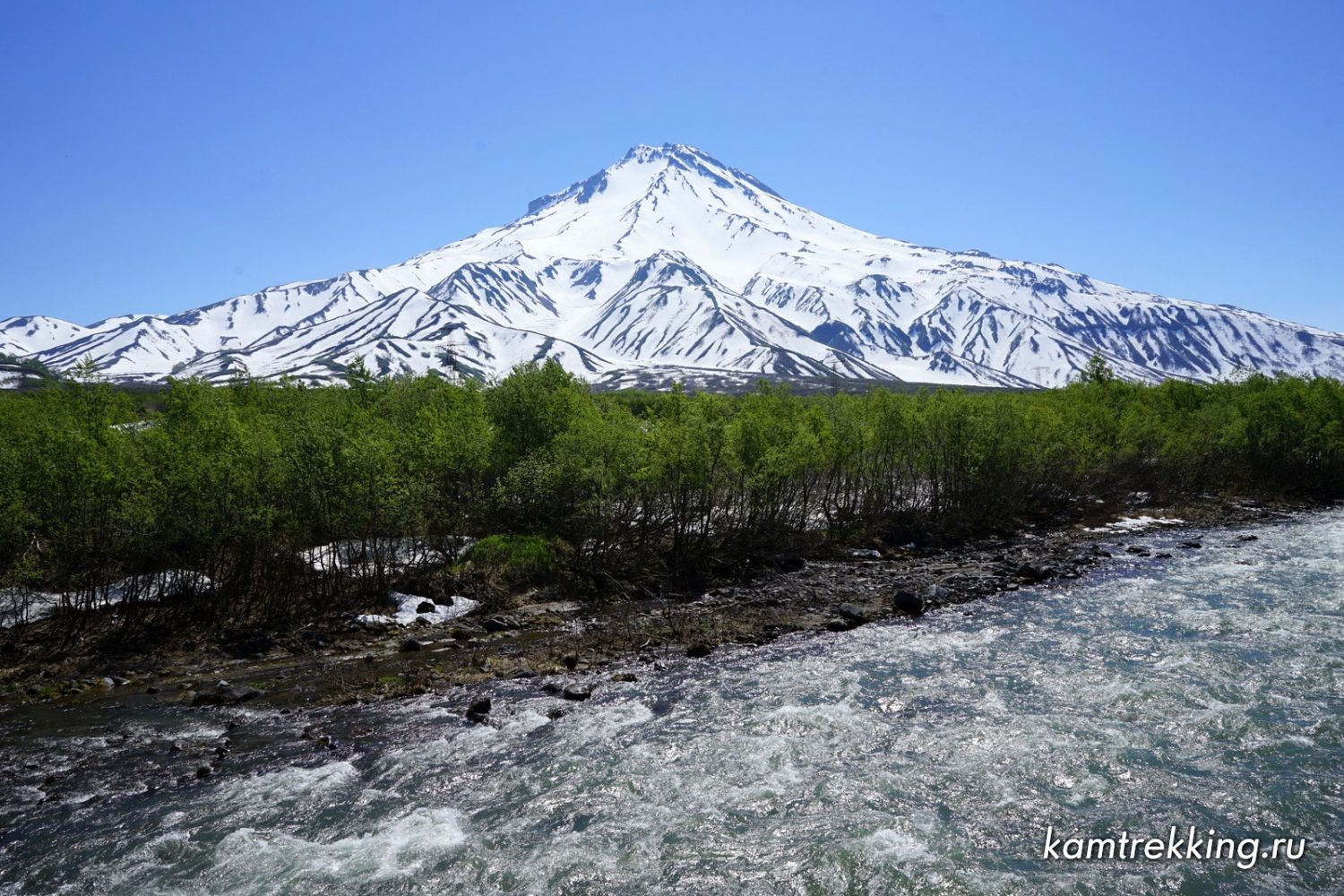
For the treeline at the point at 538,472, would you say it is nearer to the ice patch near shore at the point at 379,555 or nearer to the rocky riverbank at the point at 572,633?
the ice patch near shore at the point at 379,555

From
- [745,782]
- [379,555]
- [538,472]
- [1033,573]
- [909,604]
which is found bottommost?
[745,782]

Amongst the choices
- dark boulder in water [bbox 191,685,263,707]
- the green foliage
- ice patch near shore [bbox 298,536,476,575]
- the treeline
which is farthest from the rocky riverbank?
the treeline

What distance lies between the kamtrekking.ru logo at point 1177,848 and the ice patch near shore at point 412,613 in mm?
19468

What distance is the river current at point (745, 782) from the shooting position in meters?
12.0

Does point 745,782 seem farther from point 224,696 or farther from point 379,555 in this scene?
point 379,555

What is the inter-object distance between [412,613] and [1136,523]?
127ft

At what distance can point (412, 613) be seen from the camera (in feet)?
86.5

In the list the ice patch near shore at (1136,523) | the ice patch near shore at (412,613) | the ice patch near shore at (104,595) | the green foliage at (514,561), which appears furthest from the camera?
the ice patch near shore at (1136,523)

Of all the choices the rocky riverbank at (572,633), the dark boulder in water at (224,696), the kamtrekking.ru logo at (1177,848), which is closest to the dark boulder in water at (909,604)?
the rocky riverbank at (572,633)

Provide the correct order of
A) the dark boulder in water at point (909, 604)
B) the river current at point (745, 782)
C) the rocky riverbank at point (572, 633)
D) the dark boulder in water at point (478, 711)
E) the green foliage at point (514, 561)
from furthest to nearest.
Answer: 1. the green foliage at point (514, 561)
2. the dark boulder in water at point (909, 604)
3. the rocky riverbank at point (572, 633)
4. the dark boulder in water at point (478, 711)
5. the river current at point (745, 782)

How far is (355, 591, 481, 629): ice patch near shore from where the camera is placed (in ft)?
83.6

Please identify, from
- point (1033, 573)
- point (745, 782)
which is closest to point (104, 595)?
point (745, 782)

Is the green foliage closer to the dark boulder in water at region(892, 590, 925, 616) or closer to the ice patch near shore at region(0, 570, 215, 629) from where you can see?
the ice patch near shore at region(0, 570, 215, 629)

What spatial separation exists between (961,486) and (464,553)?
2735 centimetres
